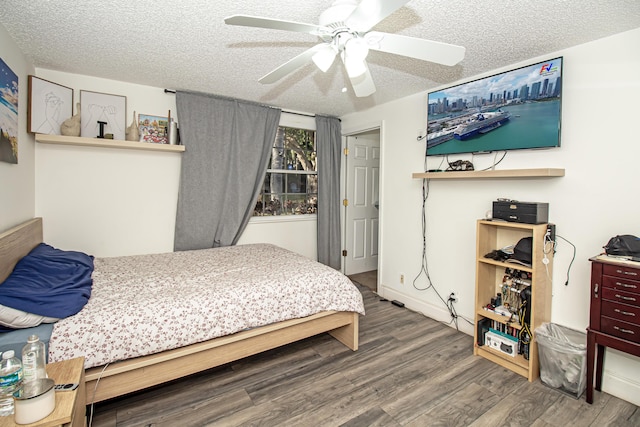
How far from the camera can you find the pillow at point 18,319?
1552 millimetres

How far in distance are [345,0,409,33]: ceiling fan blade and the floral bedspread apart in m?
1.71

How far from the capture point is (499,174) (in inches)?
97.2

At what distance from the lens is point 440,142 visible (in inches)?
122

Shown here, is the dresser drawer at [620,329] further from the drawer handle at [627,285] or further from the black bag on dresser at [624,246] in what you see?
the black bag on dresser at [624,246]

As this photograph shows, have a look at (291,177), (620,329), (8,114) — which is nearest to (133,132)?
(8,114)

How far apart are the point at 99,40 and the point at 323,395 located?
9.44 ft

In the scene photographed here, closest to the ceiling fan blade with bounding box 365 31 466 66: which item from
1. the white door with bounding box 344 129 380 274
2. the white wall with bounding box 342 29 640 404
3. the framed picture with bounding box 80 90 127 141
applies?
the white wall with bounding box 342 29 640 404

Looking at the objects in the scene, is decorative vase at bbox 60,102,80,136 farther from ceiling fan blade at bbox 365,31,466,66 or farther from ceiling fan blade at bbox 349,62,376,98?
ceiling fan blade at bbox 365,31,466,66

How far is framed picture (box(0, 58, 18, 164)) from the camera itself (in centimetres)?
199

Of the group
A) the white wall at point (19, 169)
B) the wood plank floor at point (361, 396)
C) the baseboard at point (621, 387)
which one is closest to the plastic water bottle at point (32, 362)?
the wood plank floor at point (361, 396)

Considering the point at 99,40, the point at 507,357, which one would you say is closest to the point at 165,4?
the point at 99,40

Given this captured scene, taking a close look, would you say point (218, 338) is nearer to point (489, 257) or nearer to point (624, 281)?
point (489, 257)

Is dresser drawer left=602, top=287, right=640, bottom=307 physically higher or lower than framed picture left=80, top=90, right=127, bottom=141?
lower

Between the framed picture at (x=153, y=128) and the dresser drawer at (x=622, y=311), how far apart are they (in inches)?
152
